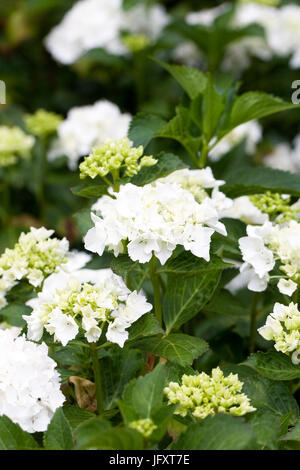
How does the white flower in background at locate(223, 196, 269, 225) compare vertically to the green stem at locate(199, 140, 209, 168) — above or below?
below

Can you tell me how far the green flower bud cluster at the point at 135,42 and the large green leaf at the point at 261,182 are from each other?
126 centimetres

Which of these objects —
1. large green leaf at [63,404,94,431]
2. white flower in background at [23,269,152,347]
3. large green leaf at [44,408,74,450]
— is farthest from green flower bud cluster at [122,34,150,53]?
large green leaf at [44,408,74,450]

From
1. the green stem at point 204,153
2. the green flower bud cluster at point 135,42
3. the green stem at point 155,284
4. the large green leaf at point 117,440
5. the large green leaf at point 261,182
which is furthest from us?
the green flower bud cluster at point 135,42

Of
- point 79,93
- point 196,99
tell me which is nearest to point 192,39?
point 79,93

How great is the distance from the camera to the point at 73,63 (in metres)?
3.04

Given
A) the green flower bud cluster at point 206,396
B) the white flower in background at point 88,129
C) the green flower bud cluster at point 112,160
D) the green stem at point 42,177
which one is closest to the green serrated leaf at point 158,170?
the green flower bud cluster at point 112,160

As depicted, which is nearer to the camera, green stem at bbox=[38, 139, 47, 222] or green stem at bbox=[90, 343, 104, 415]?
green stem at bbox=[90, 343, 104, 415]

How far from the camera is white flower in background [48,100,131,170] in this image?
7.51 ft

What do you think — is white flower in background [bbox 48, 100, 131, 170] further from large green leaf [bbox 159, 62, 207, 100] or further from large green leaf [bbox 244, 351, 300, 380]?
large green leaf [bbox 244, 351, 300, 380]

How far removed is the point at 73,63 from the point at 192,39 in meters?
0.56

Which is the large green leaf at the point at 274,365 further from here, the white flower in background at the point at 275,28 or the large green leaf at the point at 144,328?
the white flower in background at the point at 275,28

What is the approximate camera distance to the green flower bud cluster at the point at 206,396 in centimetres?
100

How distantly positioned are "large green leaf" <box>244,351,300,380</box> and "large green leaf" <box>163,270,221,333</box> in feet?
0.47

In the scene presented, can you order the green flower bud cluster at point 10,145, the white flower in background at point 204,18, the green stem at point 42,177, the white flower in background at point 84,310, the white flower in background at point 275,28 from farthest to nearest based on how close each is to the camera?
the white flower in background at point 204,18
the white flower in background at point 275,28
the green stem at point 42,177
the green flower bud cluster at point 10,145
the white flower in background at point 84,310
